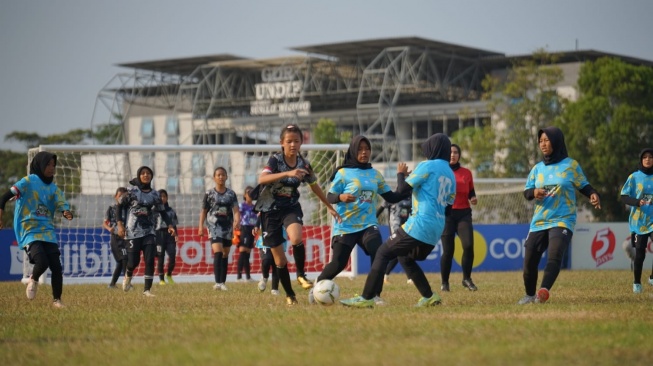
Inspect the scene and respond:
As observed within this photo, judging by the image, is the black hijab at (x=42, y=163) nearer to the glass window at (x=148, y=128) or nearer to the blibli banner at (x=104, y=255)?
the blibli banner at (x=104, y=255)

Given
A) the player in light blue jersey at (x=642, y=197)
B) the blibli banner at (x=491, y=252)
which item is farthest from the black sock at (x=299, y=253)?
the blibli banner at (x=491, y=252)

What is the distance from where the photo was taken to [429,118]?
259 ft

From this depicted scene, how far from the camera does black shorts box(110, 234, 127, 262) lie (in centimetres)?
2075

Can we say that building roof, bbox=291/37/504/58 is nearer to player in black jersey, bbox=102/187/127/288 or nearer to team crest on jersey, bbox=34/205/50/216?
player in black jersey, bbox=102/187/127/288

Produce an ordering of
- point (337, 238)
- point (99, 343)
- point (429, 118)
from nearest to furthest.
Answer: point (99, 343) < point (337, 238) < point (429, 118)

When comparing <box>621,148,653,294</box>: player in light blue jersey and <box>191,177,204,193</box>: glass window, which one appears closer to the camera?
<box>621,148,653,294</box>: player in light blue jersey

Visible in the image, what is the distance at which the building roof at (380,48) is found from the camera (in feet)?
248

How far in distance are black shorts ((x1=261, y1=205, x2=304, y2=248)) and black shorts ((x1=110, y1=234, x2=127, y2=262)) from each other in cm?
811

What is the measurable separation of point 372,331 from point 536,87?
48.5 metres

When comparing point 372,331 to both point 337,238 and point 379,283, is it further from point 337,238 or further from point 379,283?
point 337,238

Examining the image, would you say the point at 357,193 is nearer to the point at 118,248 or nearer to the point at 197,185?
the point at 118,248

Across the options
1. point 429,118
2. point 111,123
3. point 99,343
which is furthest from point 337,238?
point 111,123

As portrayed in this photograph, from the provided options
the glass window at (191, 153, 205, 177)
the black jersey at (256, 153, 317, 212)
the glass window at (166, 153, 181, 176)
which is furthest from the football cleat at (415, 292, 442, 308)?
the glass window at (191, 153, 205, 177)

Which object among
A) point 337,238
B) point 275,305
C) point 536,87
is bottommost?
point 275,305
